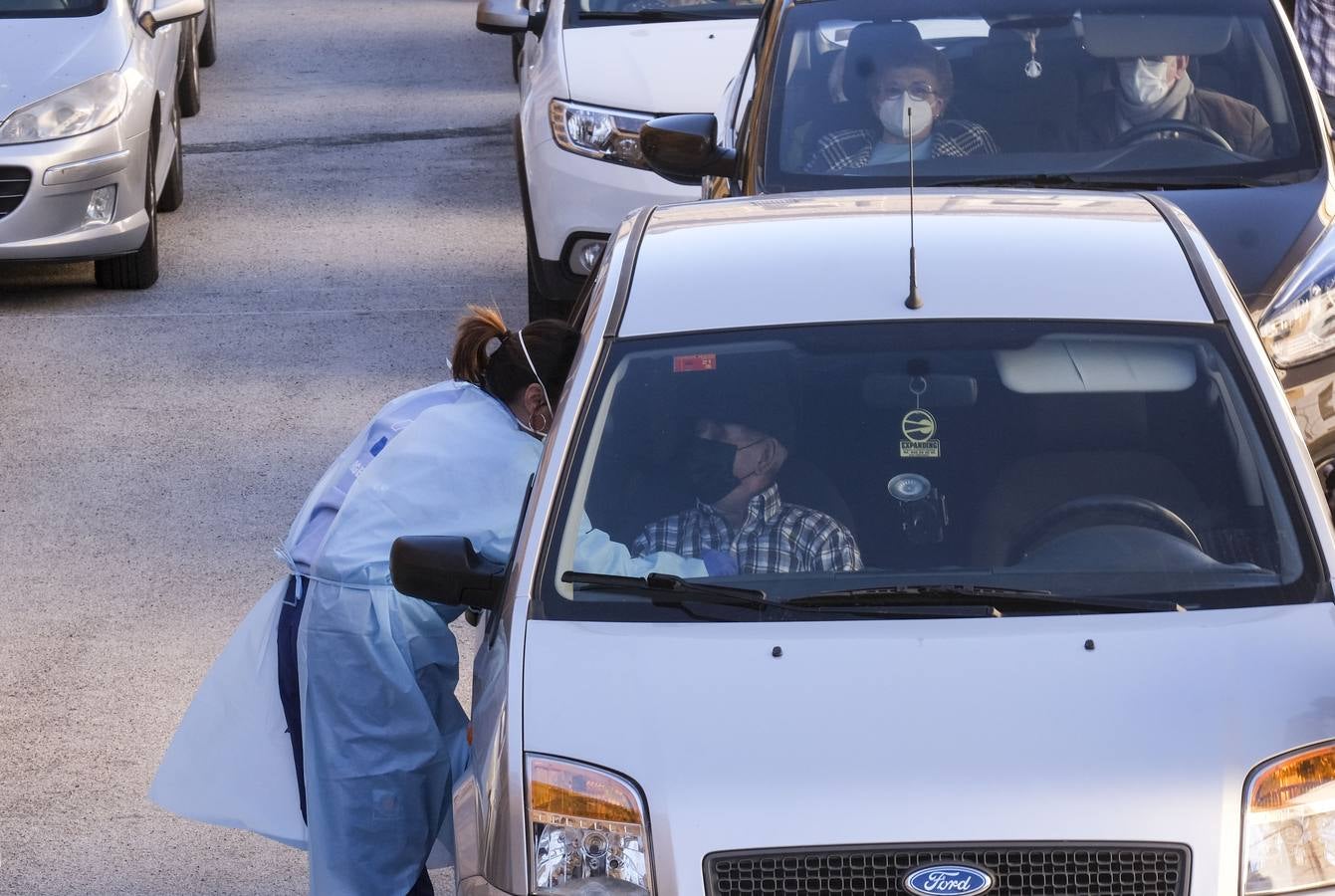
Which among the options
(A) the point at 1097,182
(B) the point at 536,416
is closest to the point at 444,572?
(B) the point at 536,416

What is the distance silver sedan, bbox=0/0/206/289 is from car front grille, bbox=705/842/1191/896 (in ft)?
26.2

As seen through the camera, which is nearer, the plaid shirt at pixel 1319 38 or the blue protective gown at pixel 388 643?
the blue protective gown at pixel 388 643

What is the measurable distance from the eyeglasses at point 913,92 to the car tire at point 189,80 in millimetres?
9195

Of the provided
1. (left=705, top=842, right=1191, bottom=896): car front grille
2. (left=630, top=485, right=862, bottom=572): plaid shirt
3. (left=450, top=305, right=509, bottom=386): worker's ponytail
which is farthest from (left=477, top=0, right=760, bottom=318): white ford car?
(left=705, top=842, right=1191, bottom=896): car front grille

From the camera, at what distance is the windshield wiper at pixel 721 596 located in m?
3.82

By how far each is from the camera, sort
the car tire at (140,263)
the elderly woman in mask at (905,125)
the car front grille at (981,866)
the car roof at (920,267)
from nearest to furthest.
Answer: the car front grille at (981,866) < the car roof at (920,267) < the elderly woman in mask at (905,125) < the car tire at (140,263)

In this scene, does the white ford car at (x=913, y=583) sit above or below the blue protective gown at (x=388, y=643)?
above

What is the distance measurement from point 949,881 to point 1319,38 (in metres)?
8.62

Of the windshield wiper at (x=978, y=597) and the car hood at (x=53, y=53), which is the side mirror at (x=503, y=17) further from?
the windshield wiper at (x=978, y=597)

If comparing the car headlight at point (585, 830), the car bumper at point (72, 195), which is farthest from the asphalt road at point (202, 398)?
the car headlight at point (585, 830)

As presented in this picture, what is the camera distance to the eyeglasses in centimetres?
724

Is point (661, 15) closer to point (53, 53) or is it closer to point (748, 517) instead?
point (53, 53)

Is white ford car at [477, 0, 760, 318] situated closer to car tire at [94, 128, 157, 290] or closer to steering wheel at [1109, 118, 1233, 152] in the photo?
car tire at [94, 128, 157, 290]

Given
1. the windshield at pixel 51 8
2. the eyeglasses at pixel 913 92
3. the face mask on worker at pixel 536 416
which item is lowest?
the windshield at pixel 51 8
